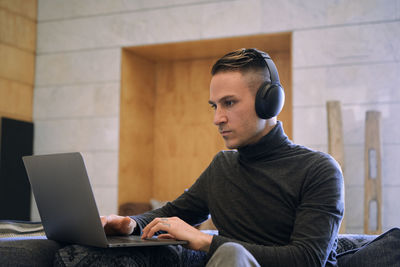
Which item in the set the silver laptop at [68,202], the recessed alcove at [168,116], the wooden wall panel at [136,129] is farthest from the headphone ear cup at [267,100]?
the wooden wall panel at [136,129]

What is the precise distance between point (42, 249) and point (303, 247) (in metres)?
0.71

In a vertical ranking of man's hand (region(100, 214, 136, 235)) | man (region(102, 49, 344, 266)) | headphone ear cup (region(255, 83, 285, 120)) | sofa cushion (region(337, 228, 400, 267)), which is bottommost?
sofa cushion (region(337, 228, 400, 267))

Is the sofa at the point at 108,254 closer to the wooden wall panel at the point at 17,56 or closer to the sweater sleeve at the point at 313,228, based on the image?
the sweater sleeve at the point at 313,228

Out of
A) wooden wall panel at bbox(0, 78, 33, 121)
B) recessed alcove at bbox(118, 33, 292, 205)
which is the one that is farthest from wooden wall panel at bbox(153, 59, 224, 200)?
wooden wall panel at bbox(0, 78, 33, 121)

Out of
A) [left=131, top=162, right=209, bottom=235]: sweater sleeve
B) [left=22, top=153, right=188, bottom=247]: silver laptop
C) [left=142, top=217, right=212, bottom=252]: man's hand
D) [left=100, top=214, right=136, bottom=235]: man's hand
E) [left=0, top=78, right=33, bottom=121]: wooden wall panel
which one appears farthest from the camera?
[left=0, top=78, right=33, bottom=121]: wooden wall panel

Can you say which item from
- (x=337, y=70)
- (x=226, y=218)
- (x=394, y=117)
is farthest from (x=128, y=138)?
(x=226, y=218)

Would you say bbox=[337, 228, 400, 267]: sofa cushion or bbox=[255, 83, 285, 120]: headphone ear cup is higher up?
bbox=[255, 83, 285, 120]: headphone ear cup

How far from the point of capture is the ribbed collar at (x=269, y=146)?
1692 millimetres

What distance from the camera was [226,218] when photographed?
173 centimetres

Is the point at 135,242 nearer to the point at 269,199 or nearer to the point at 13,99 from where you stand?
the point at 269,199

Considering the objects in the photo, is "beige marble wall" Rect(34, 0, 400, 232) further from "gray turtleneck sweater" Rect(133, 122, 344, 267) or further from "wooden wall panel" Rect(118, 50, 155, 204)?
"gray turtleneck sweater" Rect(133, 122, 344, 267)

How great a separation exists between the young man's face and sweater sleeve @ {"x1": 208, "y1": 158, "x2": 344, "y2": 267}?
0.86 feet

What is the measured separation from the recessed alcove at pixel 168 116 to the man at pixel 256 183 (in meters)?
3.07

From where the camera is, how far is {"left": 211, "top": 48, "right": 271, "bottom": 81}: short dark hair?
A: 1698 millimetres
